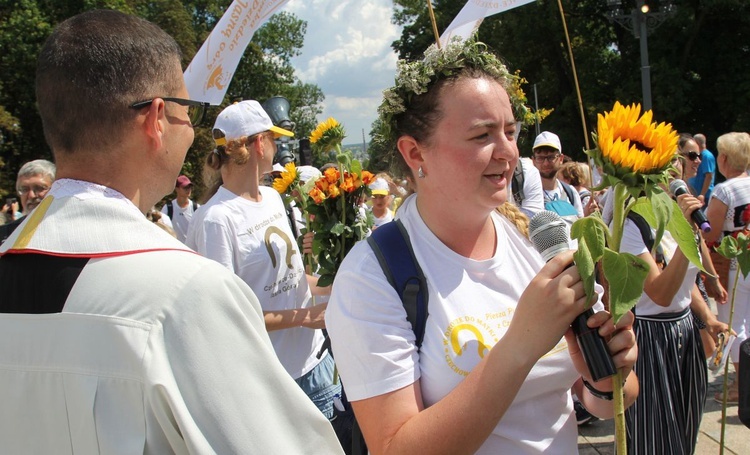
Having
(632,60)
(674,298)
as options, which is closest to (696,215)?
(674,298)

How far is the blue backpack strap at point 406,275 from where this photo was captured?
1745 mm

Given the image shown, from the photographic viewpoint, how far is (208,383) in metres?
1.09

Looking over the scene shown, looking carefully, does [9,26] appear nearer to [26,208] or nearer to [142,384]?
[26,208]

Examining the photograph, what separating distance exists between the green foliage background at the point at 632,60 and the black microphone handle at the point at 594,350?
659 inches

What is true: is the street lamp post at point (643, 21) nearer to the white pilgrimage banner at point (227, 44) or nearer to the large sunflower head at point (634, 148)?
the white pilgrimage banner at point (227, 44)

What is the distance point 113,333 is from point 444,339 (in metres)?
0.92

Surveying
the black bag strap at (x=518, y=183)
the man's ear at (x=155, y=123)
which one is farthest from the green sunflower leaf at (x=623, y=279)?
the black bag strap at (x=518, y=183)

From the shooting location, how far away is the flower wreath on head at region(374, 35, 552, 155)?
194 cm

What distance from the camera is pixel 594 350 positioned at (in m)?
1.48

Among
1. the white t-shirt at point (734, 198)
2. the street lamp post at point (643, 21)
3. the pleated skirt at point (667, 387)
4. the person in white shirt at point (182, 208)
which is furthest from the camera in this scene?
the street lamp post at point (643, 21)

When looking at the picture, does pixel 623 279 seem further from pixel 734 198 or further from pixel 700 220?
pixel 734 198

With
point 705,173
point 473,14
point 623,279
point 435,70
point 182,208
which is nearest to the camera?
point 623,279

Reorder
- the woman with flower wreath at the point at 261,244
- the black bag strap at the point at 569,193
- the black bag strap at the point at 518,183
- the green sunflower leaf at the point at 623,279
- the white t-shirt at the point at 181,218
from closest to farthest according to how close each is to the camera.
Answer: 1. the green sunflower leaf at the point at 623,279
2. the woman with flower wreath at the point at 261,244
3. the black bag strap at the point at 518,183
4. the black bag strap at the point at 569,193
5. the white t-shirt at the point at 181,218

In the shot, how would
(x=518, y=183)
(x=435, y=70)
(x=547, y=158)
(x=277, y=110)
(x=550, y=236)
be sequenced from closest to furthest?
(x=550, y=236) < (x=435, y=70) < (x=518, y=183) < (x=547, y=158) < (x=277, y=110)
